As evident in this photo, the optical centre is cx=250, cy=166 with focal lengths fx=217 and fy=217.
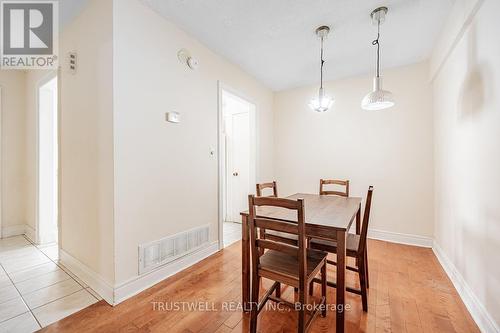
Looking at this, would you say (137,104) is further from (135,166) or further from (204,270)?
(204,270)

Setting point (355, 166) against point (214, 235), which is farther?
point (355, 166)

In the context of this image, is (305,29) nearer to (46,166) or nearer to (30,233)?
(46,166)

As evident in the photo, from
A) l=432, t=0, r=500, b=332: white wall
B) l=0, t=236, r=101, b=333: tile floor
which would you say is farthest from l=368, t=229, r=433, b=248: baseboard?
l=0, t=236, r=101, b=333: tile floor

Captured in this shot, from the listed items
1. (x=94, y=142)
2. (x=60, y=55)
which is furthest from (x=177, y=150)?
(x=60, y=55)

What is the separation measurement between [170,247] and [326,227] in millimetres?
1593

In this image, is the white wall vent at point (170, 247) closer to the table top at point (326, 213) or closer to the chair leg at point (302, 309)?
the table top at point (326, 213)

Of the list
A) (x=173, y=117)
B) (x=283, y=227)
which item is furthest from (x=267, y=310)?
(x=173, y=117)

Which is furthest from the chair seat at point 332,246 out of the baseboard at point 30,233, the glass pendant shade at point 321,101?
the baseboard at point 30,233

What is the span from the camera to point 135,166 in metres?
1.91

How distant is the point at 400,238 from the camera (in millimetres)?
3096

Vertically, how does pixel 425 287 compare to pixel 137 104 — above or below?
below

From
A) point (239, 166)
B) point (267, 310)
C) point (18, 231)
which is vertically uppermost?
point (239, 166)

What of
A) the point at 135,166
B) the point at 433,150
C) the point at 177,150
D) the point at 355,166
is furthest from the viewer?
the point at 355,166

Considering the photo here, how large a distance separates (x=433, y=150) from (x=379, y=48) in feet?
4.99
